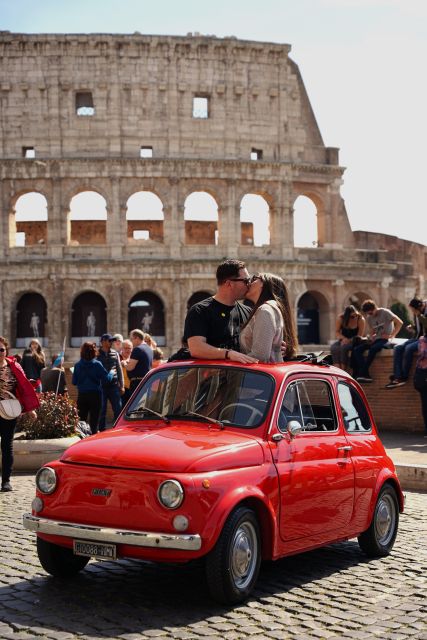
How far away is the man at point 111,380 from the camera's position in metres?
14.8

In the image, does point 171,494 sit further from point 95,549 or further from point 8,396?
point 8,396

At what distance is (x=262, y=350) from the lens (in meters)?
6.95

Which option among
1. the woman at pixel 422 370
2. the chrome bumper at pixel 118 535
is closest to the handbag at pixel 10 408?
the chrome bumper at pixel 118 535

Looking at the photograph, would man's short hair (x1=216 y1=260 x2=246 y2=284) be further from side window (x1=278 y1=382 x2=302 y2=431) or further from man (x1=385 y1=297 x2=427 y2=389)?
man (x1=385 y1=297 x2=427 y2=389)

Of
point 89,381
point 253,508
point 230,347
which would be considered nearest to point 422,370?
point 89,381

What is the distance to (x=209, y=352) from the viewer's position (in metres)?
6.84

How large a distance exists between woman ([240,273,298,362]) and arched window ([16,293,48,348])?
36.5 meters

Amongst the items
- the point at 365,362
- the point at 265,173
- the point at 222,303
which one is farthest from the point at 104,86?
the point at 222,303

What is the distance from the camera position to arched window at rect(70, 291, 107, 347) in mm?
43344

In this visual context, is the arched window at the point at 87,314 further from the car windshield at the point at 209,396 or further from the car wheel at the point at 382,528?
the car windshield at the point at 209,396

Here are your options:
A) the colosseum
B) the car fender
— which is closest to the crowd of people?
the car fender

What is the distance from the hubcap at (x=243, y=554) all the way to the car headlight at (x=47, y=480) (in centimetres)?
122

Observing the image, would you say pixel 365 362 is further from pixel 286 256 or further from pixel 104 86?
pixel 104 86

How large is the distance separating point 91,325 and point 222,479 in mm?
37784
